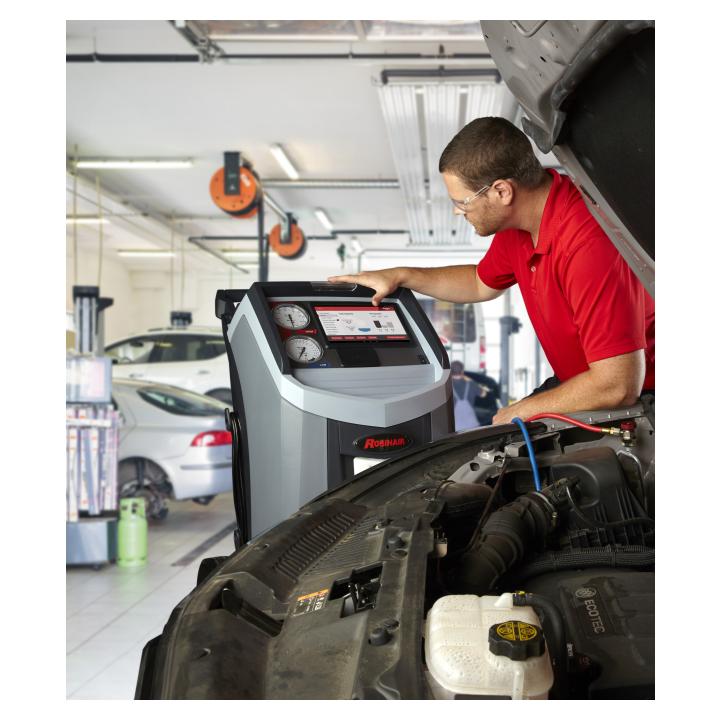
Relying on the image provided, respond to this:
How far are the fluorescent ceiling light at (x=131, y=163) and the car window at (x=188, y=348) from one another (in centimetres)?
212

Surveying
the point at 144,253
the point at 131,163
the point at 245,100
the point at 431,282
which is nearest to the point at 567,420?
the point at 431,282

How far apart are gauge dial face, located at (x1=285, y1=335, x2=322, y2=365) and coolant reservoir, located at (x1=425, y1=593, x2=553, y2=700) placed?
4.58 ft

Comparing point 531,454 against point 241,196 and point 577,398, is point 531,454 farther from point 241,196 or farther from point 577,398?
point 241,196

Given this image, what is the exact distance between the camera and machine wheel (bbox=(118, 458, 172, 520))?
5.86m

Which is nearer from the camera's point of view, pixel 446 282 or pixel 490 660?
Result: pixel 490 660

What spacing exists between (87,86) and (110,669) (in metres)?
5.51

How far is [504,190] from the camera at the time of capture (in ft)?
7.47

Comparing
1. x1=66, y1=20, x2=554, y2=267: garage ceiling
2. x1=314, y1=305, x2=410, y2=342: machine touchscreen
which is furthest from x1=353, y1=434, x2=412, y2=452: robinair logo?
x1=66, y1=20, x2=554, y2=267: garage ceiling

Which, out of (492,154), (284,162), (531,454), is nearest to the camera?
(531,454)

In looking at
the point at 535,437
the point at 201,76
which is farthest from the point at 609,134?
the point at 201,76

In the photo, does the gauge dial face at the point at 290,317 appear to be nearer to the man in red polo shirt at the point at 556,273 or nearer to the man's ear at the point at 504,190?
the man in red polo shirt at the point at 556,273

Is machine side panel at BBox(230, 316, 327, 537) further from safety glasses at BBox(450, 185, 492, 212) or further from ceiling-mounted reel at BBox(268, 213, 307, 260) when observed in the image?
ceiling-mounted reel at BBox(268, 213, 307, 260)

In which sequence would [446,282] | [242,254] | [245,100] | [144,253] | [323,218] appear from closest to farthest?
[446,282], [245,100], [323,218], [242,254], [144,253]

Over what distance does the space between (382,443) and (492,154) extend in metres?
0.93
